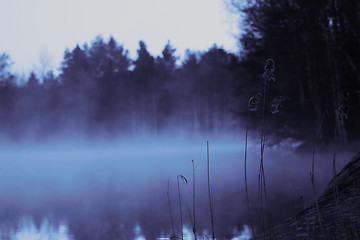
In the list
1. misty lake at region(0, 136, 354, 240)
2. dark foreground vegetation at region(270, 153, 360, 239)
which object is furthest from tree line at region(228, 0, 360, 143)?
dark foreground vegetation at region(270, 153, 360, 239)

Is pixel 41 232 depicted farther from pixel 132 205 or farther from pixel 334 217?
pixel 334 217

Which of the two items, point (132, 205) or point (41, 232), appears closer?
point (41, 232)

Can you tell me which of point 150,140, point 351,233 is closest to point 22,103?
point 150,140

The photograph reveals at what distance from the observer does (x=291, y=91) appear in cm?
1550

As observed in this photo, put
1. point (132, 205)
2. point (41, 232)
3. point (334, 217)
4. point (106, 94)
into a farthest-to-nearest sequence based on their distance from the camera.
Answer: point (106, 94) → point (132, 205) → point (41, 232) → point (334, 217)

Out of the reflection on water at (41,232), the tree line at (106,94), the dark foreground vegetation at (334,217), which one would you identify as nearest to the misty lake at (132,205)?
the reflection on water at (41,232)

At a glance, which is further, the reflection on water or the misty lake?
the misty lake

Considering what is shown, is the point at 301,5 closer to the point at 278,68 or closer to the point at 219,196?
the point at 278,68

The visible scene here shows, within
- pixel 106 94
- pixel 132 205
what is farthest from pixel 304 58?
pixel 106 94

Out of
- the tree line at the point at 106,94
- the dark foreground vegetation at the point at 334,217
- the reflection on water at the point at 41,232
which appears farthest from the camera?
the tree line at the point at 106,94

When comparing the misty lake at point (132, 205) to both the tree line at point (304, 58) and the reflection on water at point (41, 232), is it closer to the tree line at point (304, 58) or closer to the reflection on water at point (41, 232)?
the reflection on water at point (41, 232)

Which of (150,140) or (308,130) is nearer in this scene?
(308,130)

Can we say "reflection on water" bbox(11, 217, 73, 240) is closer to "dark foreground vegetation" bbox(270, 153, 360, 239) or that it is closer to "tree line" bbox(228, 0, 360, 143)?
"dark foreground vegetation" bbox(270, 153, 360, 239)

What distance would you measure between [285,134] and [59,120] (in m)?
28.9
